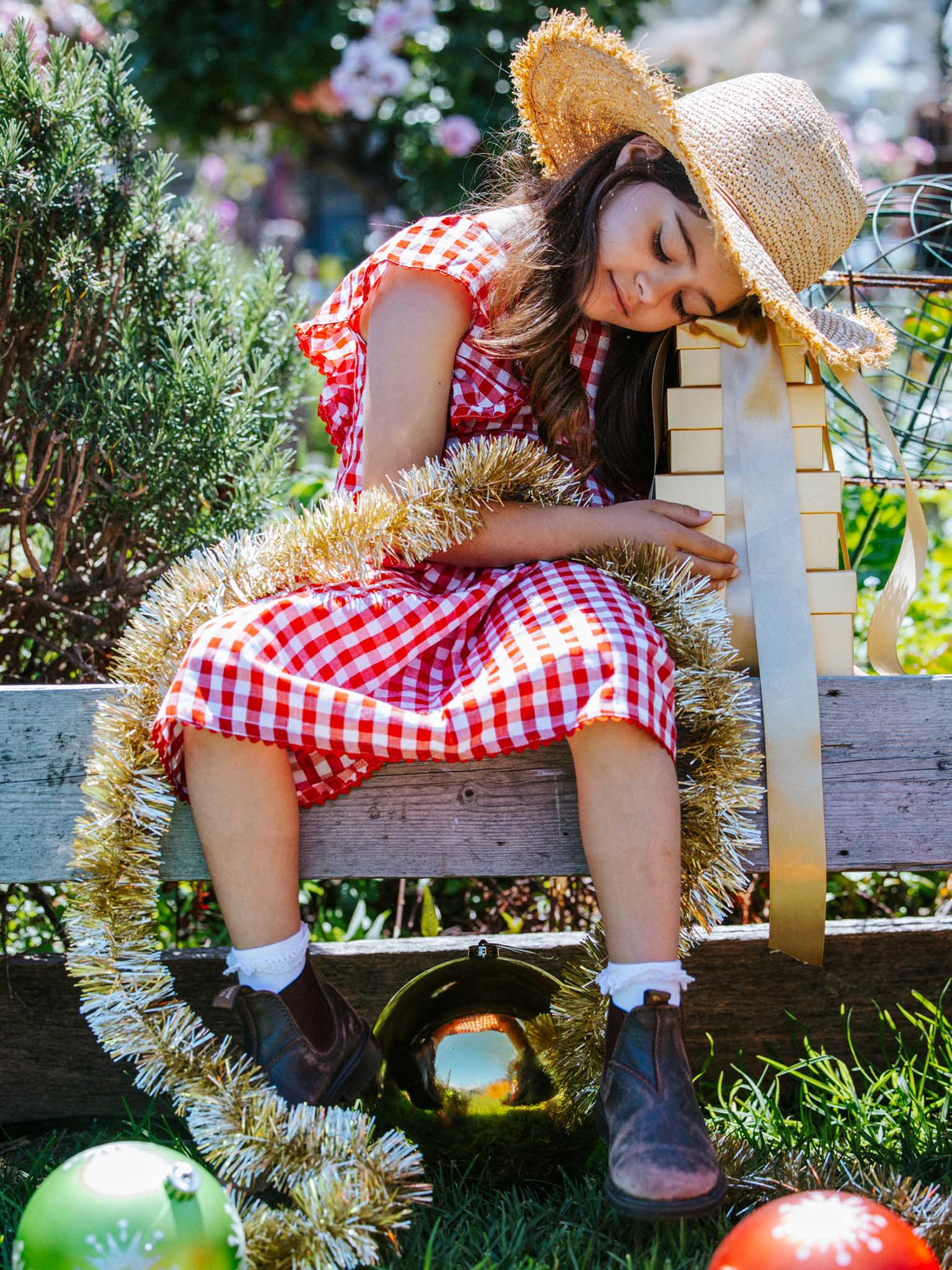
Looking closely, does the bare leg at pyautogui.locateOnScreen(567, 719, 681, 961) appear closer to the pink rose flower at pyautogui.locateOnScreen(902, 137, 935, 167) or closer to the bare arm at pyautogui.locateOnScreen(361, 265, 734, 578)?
the bare arm at pyautogui.locateOnScreen(361, 265, 734, 578)

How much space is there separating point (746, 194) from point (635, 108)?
0.21 meters

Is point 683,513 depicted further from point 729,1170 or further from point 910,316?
point 910,316

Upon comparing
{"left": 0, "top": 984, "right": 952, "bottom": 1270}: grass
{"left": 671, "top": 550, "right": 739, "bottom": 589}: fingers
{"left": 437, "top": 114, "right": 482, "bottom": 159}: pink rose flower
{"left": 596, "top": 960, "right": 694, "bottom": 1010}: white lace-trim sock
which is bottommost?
{"left": 0, "top": 984, "right": 952, "bottom": 1270}: grass

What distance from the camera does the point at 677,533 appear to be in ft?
5.54

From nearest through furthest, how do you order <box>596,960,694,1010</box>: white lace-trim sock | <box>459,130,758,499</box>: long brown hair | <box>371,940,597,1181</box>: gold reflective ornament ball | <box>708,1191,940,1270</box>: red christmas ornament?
1. <box>708,1191,940,1270</box>: red christmas ornament
2. <box>596,960,694,1010</box>: white lace-trim sock
3. <box>371,940,597,1181</box>: gold reflective ornament ball
4. <box>459,130,758,499</box>: long brown hair

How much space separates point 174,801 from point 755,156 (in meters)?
1.24

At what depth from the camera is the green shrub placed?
2.01 m

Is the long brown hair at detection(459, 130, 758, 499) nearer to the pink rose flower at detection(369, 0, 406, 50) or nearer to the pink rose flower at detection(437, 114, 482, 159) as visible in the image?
the pink rose flower at detection(437, 114, 482, 159)

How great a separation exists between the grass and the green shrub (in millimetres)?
924

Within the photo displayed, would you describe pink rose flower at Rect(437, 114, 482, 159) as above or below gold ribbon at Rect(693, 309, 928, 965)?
above

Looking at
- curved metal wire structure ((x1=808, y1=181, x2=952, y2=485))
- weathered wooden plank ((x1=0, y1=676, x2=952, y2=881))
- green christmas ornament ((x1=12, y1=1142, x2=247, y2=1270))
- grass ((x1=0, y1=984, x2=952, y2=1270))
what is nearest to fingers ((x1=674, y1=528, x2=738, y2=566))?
weathered wooden plank ((x1=0, y1=676, x2=952, y2=881))

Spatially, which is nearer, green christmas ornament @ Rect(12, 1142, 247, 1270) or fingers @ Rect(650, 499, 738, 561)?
green christmas ornament @ Rect(12, 1142, 247, 1270)

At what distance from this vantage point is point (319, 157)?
619cm

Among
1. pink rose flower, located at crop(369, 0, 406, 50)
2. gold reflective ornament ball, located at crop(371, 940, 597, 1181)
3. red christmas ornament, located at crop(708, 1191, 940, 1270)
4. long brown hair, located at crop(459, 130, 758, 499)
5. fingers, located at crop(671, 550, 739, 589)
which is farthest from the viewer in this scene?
pink rose flower, located at crop(369, 0, 406, 50)
